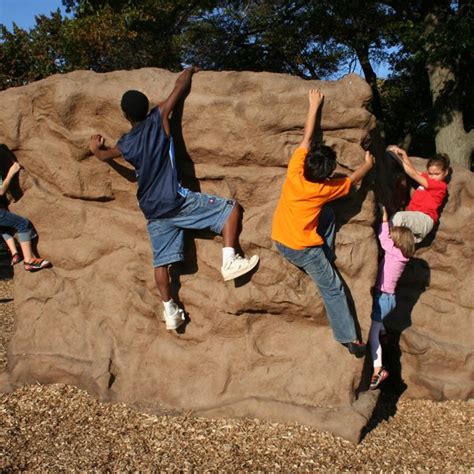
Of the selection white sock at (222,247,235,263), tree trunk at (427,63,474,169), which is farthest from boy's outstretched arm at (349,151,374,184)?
tree trunk at (427,63,474,169)

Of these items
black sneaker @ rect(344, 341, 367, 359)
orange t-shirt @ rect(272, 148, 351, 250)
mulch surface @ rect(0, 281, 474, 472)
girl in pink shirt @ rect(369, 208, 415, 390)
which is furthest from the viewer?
girl in pink shirt @ rect(369, 208, 415, 390)

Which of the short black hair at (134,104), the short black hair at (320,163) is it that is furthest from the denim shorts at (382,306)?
the short black hair at (134,104)

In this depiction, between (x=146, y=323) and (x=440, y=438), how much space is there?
268 centimetres

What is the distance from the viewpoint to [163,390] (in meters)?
4.68

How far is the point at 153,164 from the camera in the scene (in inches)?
166

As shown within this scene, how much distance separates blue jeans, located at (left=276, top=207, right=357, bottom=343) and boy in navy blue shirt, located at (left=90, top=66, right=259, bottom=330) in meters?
0.39

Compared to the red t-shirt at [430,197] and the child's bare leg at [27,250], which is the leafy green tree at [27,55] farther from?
the red t-shirt at [430,197]

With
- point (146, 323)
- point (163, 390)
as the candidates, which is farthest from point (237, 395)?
point (146, 323)

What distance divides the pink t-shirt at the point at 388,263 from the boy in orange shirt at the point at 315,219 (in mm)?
647

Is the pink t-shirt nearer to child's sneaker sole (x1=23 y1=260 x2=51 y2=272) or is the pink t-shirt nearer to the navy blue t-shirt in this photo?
the navy blue t-shirt

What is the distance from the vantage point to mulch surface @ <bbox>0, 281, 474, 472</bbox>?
3.86 m

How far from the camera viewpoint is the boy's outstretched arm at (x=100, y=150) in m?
4.41

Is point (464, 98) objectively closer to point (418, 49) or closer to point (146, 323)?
point (418, 49)

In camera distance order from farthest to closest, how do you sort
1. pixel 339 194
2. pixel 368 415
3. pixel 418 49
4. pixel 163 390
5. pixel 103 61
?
1. pixel 103 61
2. pixel 418 49
3. pixel 163 390
4. pixel 368 415
5. pixel 339 194
